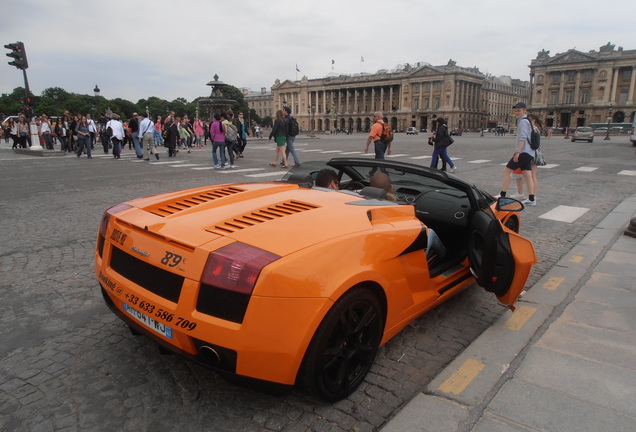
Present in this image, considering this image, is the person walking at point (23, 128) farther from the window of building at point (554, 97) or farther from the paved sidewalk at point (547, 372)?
the window of building at point (554, 97)

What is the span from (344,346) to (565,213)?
6.93 m

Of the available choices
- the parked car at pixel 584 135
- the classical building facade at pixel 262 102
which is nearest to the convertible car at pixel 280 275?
the parked car at pixel 584 135

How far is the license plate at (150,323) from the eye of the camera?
2.10 meters

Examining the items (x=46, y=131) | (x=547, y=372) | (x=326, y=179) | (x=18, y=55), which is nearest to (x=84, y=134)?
(x=18, y=55)

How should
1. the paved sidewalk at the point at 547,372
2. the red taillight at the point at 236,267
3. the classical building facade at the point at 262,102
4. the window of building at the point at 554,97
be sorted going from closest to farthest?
the red taillight at the point at 236,267
the paved sidewalk at the point at 547,372
the window of building at the point at 554,97
the classical building facade at the point at 262,102

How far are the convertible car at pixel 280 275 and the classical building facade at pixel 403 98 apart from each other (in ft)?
412

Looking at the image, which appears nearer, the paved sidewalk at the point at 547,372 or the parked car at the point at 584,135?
the paved sidewalk at the point at 547,372

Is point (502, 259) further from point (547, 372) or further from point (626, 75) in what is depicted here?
point (626, 75)

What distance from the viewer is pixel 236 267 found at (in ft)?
6.19

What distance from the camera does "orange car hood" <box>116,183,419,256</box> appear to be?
2.11 metres

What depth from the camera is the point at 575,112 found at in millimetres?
102375

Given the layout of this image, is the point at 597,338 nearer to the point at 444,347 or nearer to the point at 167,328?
the point at 444,347

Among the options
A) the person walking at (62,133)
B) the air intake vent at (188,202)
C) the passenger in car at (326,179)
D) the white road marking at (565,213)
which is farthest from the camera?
the person walking at (62,133)

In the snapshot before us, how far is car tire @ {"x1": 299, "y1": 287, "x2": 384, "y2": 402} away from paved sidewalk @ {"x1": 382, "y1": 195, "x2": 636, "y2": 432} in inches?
13.0
